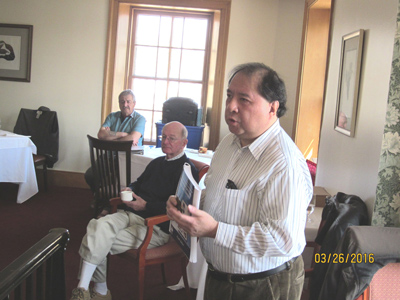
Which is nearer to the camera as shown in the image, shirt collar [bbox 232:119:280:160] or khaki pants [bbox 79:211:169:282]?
shirt collar [bbox 232:119:280:160]

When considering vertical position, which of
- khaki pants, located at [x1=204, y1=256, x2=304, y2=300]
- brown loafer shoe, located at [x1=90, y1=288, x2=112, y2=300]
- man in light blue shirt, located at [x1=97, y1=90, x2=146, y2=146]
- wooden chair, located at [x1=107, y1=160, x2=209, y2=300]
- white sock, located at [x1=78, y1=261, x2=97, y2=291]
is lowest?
brown loafer shoe, located at [x1=90, y1=288, x2=112, y2=300]

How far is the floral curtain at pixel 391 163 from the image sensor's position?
224cm

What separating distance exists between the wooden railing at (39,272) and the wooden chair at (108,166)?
90.1 inches

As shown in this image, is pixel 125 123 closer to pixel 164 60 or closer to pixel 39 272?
pixel 164 60

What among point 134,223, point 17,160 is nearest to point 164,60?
point 17,160

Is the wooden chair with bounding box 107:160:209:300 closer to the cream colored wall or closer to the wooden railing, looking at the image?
the wooden railing

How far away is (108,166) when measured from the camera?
3648 mm

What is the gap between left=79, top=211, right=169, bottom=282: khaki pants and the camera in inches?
99.7

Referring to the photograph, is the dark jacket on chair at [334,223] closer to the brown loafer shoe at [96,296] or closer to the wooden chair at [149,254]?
the wooden chair at [149,254]

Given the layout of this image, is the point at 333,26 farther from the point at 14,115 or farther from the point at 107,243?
the point at 14,115

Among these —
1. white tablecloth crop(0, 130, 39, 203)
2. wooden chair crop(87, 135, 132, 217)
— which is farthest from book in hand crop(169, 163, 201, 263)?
white tablecloth crop(0, 130, 39, 203)

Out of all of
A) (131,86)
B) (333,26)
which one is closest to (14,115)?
(131,86)

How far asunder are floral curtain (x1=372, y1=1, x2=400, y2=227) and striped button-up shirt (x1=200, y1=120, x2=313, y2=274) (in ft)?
3.58
